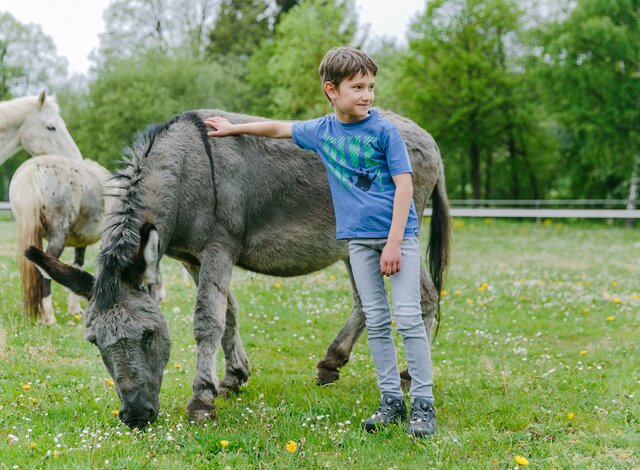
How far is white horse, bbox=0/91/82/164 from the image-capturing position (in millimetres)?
7688

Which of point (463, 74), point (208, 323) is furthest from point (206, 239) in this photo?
point (463, 74)

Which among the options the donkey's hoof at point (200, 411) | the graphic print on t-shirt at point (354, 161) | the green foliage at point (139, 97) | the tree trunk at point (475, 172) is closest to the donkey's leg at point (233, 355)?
the donkey's hoof at point (200, 411)

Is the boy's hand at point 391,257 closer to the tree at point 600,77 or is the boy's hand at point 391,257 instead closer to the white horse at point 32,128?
the white horse at point 32,128

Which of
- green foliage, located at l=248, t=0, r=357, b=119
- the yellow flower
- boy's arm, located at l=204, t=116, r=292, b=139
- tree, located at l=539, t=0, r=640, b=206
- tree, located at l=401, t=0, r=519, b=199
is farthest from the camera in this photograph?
tree, located at l=401, t=0, r=519, b=199

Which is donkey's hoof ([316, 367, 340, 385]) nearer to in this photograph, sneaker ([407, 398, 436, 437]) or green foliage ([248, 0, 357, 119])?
sneaker ([407, 398, 436, 437])

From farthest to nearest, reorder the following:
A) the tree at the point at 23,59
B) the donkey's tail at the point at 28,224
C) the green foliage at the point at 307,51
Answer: the tree at the point at 23,59, the green foliage at the point at 307,51, the donkey's tail at the point at 28,224

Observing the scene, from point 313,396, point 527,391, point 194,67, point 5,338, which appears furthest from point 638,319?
point 194,67

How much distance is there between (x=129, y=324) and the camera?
3641 mm

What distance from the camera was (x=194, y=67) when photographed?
38.9 meters

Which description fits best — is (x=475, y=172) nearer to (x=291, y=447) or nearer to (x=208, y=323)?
(x=208, y=323)

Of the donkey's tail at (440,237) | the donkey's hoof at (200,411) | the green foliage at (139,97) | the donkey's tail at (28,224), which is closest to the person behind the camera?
the donkey's hoof at (200,411)

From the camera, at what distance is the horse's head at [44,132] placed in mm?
7875

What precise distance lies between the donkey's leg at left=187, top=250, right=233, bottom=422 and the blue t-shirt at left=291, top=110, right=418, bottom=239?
36.4 inches

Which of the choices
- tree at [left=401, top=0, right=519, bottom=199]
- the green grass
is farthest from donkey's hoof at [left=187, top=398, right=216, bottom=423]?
tree at [left=401, top=0, right=519, bottom=199]
